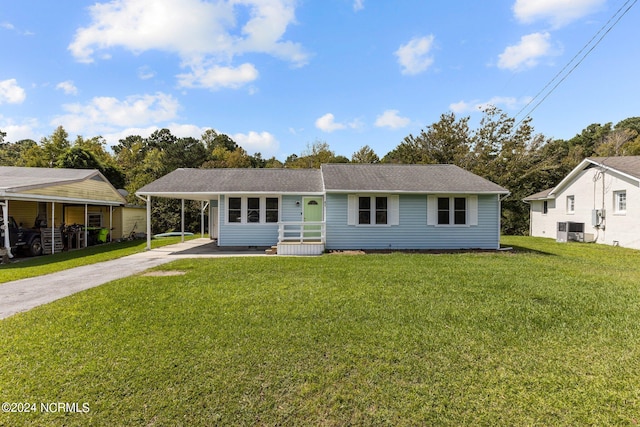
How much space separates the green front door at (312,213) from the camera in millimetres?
13398

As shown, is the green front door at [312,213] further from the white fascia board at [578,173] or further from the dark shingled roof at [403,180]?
the white fascia board at [578,173]

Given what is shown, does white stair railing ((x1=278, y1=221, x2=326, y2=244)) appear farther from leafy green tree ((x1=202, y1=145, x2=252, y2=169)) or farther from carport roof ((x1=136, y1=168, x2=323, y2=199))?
leafy green tree ((x1=202, y1=145, x2=252, y2=169))

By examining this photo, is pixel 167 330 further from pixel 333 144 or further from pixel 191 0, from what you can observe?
pixel 333 144

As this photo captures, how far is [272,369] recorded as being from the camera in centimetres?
330

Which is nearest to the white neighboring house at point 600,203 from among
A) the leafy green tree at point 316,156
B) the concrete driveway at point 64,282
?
the concrete driveway at point 64,282

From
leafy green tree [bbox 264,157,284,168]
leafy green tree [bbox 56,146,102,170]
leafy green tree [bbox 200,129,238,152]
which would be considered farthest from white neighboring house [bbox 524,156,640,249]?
leafy green tree [bbox 200,129,238,152]

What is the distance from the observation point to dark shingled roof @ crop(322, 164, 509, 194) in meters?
12.4

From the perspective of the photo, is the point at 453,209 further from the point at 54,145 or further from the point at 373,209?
the point at 54,145

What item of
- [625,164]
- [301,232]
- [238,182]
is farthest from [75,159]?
[625,164]

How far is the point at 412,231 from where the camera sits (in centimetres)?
1280

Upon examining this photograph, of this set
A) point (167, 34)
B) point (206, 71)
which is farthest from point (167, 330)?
point (206, 71)

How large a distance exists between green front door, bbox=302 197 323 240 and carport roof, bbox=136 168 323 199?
53 cm

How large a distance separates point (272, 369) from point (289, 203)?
10402mm

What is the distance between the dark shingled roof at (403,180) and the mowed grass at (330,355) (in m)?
6.45
